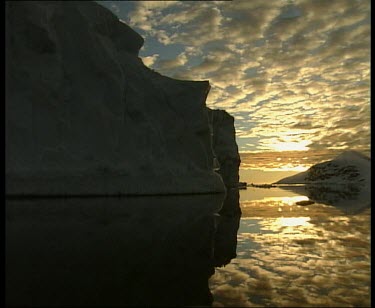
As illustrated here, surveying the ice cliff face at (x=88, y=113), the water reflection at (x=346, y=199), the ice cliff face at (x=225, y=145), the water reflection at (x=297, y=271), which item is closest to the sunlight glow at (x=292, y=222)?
the water reflection at (x=297, y=271)

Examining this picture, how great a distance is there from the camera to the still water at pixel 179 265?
18.3ft

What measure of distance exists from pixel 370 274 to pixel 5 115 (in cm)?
2382

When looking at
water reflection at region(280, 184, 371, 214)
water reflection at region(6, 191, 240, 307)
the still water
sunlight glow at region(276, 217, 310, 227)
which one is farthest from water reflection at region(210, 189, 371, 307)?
water reflection at region(280, 184, 371, 214)

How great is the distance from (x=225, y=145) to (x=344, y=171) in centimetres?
9406

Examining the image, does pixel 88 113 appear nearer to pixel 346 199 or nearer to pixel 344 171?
pixel 346 199

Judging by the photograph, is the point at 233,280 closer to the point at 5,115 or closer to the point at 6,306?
the point at 6,306

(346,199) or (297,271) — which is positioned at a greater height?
(297,271)

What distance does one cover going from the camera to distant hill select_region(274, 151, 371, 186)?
139000 mm

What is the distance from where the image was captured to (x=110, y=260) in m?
7.70

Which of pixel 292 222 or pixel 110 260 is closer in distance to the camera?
pixel 110 260

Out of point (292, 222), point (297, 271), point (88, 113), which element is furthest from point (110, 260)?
point (88, 113)

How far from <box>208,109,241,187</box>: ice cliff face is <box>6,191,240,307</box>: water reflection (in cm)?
5371

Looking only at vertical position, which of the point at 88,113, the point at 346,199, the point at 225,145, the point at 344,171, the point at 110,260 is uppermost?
the point at 88,113

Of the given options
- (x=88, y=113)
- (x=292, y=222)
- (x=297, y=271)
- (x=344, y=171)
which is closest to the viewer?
(x=297, y=271)
